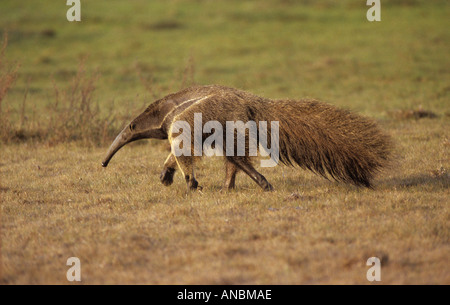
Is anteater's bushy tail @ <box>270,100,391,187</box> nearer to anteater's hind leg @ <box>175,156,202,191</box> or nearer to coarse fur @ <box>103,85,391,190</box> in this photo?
coarse fur @ <box>103,85,391,190</box>

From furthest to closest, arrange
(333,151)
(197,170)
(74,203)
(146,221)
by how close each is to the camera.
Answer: (197,170), (74,203), (333,151), (146,221)

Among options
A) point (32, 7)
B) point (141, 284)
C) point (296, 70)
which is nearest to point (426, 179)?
point (141, 284)

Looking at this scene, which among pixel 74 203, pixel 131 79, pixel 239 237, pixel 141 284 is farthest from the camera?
pixel 131 79

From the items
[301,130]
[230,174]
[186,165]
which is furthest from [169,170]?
[301,130]

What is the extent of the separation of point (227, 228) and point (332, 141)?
1.93 m

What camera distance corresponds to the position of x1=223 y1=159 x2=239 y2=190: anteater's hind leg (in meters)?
7.39

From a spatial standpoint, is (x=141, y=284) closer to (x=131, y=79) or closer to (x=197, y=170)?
(x=197, y=170)

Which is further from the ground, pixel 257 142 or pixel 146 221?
pixel 257 142

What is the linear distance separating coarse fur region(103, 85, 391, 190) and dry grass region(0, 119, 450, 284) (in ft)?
Answer: 1.30

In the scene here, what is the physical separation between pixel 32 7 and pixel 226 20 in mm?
14628

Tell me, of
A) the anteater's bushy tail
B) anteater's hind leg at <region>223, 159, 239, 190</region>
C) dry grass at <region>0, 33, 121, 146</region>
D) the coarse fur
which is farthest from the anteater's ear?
dry grass at <region>0, 33, 121, 146</region>

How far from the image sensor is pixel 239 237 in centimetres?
546

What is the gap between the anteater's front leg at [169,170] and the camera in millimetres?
7684

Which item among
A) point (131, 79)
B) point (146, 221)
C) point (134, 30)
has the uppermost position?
point (134, 30)
